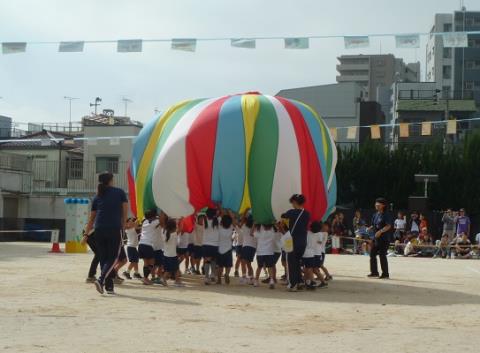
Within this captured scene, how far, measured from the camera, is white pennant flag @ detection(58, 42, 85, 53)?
1988 cm

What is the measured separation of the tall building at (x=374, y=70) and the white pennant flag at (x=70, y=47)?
91730 millimetres

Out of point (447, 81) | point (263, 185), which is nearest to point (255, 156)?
point (263, 185)

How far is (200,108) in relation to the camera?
632 inches

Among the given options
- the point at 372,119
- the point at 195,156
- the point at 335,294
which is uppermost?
the point at 372,119

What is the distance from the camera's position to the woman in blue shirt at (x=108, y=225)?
12.9 m

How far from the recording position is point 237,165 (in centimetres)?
1508

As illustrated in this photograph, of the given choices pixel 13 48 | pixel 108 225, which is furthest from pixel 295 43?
pixel 108 225

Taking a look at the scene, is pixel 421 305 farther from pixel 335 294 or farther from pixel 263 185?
pixel 263 185

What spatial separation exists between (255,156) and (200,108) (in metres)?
1.66

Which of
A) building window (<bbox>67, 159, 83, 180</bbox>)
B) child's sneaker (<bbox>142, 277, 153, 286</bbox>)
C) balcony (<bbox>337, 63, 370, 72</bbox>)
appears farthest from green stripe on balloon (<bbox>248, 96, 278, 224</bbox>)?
balcony (<bbox>337, 63, 370, 72</bbox>)

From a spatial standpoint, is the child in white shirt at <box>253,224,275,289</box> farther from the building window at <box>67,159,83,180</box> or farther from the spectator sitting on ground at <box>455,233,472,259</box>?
the building window at <box>67,159,83,180</box>

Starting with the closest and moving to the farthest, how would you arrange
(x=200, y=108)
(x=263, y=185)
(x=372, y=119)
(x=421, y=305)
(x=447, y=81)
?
(x=421, y=305) < (x=263, y=185) < (x=200, y=108) < (x=372, y=119) < (x=447, y=81)

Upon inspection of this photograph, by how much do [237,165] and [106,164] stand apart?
36.3 m

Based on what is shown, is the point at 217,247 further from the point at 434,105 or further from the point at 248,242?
the point at 434,105
